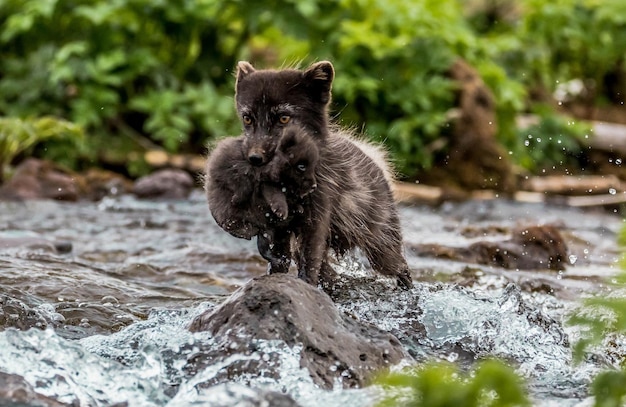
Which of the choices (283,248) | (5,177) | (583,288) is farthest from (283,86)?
(5,177)

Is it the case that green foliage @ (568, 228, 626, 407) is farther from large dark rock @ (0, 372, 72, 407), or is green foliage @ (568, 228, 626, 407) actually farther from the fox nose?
large dark rock @ (0, 372, 72, 407)

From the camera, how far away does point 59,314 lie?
567cm

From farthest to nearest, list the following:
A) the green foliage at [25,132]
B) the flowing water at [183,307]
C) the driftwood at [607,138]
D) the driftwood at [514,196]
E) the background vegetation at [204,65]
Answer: the driftwood at [607,138] → the background vegetation at [204,65] → the driftwood at [514,196] → the green foliage at [25,132] → the flowing water at [183,307]

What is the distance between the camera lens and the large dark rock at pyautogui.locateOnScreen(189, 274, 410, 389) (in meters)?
4.40

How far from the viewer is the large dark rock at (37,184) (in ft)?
37.0

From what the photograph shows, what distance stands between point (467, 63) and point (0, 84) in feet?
22.3

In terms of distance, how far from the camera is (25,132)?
12.0m

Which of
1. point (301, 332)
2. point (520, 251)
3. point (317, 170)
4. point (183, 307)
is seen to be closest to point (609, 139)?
point (520, 251)

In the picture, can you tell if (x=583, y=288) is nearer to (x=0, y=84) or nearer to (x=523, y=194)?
(x=523, y=194)

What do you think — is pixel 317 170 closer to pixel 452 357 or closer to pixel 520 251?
pixel 452 357

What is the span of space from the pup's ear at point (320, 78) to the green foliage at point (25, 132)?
724cm

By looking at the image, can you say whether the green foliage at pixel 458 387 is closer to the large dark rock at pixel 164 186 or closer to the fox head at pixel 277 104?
the fox head at pixel 277 104

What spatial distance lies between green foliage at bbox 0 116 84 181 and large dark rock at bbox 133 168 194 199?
961mm

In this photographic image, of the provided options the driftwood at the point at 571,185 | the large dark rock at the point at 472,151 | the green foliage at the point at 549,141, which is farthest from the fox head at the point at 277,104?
the green foliage at the point at 549,141
